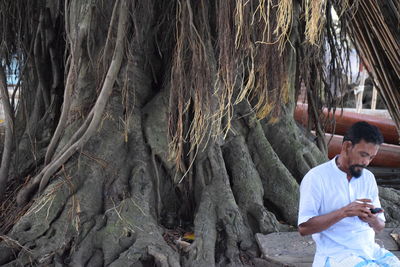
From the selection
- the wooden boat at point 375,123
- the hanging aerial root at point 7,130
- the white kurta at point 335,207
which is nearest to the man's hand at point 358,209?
the white kurta at point 335,207

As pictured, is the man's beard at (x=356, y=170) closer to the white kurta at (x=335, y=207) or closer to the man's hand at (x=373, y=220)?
the white kurta at (x=335, y=207)

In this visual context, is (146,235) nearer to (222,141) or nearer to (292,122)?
(222,141)

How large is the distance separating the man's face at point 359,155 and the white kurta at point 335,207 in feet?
0.19

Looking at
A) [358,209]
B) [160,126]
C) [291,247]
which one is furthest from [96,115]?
[358,209]

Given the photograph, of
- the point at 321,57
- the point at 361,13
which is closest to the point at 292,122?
the point at 321,57

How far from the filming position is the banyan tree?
11.4 ft

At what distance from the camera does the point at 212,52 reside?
3723 mm

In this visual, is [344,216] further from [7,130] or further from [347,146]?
[7,130]

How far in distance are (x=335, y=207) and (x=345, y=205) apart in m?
0.05

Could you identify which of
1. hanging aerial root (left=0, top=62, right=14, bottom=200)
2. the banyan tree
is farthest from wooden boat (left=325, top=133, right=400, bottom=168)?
hanging aerial root (left=0, top=62, right=14, bottom=200)

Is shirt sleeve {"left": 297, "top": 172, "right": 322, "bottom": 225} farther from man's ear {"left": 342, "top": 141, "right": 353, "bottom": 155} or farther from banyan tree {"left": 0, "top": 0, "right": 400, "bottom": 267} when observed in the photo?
banyan tree {"left": 0, "top": 0, "right": 400, "bottom": 267}

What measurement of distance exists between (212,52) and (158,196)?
1.25 meters

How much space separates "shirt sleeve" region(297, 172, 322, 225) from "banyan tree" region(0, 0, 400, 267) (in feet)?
2.96

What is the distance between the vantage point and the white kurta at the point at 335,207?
242 cm
